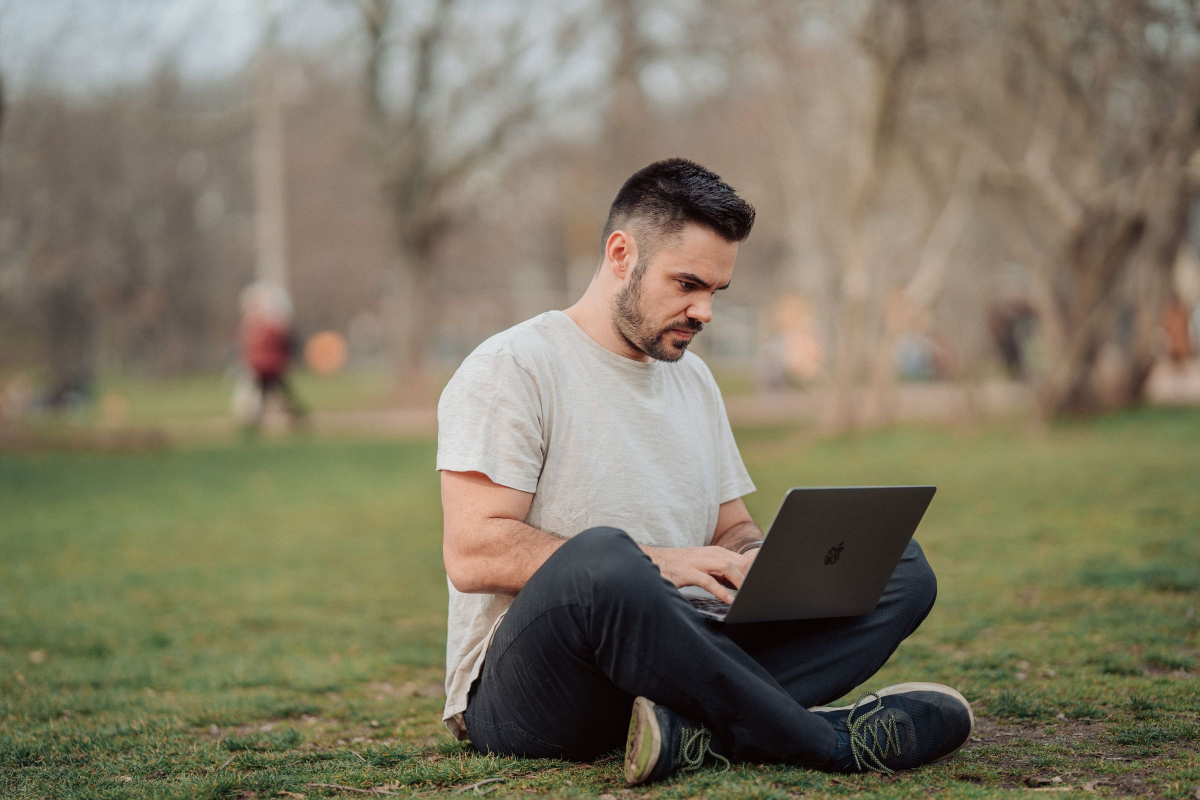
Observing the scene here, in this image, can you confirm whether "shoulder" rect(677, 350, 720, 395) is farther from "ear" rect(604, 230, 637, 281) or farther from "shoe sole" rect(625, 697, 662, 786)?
"shoe sole" rect(625, 697, 662, 786)

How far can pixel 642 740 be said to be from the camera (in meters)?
2.94

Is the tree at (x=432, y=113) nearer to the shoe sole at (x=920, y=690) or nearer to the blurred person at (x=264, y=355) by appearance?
the blurred person at (x=264, y=355)

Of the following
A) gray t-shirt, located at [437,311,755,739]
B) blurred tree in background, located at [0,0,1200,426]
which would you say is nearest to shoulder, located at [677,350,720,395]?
gray t-shirt, located at [437,311,755,739]

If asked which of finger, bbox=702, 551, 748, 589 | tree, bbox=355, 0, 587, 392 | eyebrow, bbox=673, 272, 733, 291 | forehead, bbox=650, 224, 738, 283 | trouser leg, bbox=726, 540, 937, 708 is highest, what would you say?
tree, bbox=355, 0, 587, 392

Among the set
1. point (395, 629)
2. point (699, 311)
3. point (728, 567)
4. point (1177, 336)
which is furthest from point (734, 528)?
point (1177, 336)

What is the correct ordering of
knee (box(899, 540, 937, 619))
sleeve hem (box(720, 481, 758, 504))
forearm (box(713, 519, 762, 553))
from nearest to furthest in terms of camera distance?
knee (box(899, 540, 937, 619)) < forearm (box(713, 519, 762, 553)) < sleeve hem (box(720, 481, 758, 504))

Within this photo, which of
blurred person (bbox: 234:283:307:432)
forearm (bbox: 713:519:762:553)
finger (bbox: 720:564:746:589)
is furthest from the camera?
blurred person (bbox: 234:283:307:432)

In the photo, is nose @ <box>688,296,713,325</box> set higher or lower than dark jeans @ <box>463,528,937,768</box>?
higher

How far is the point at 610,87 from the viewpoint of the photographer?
19406 mm

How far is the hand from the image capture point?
121 inches

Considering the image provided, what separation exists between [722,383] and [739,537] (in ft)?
88.3

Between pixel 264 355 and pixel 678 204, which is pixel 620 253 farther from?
pixel 264 355

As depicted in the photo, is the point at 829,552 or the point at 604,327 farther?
the point at 604,327

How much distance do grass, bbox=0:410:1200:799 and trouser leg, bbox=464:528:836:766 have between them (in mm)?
123
